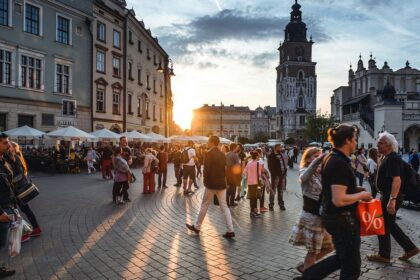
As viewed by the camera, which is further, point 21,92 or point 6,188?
point 21,92

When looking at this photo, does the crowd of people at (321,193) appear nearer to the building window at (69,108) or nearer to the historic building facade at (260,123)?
the building window at (69,108)

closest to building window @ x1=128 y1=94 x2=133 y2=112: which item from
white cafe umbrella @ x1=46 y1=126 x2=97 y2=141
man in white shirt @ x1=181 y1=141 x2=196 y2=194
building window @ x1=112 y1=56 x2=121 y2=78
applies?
building window @ x1=112 y1=56 x2=121 y2=78

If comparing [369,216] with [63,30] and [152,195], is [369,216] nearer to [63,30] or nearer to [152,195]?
[152,195]

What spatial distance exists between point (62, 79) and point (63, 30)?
3.92m

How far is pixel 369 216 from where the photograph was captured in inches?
161

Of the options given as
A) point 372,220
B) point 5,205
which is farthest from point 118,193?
point 372,220

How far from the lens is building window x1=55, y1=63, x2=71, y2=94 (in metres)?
29.4

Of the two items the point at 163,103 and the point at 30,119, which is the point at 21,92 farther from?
the point at 163,103

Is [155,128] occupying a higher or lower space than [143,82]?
lower

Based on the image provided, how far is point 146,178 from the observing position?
14227 millimetres

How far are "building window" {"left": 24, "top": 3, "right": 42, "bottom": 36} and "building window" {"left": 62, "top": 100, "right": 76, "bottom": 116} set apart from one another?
5512mm

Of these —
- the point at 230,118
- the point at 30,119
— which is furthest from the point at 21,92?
the point at 230,118

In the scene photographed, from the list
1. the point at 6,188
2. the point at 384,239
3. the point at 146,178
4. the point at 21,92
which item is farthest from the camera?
the point at 21,92

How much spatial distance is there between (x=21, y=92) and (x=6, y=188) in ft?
77.0
